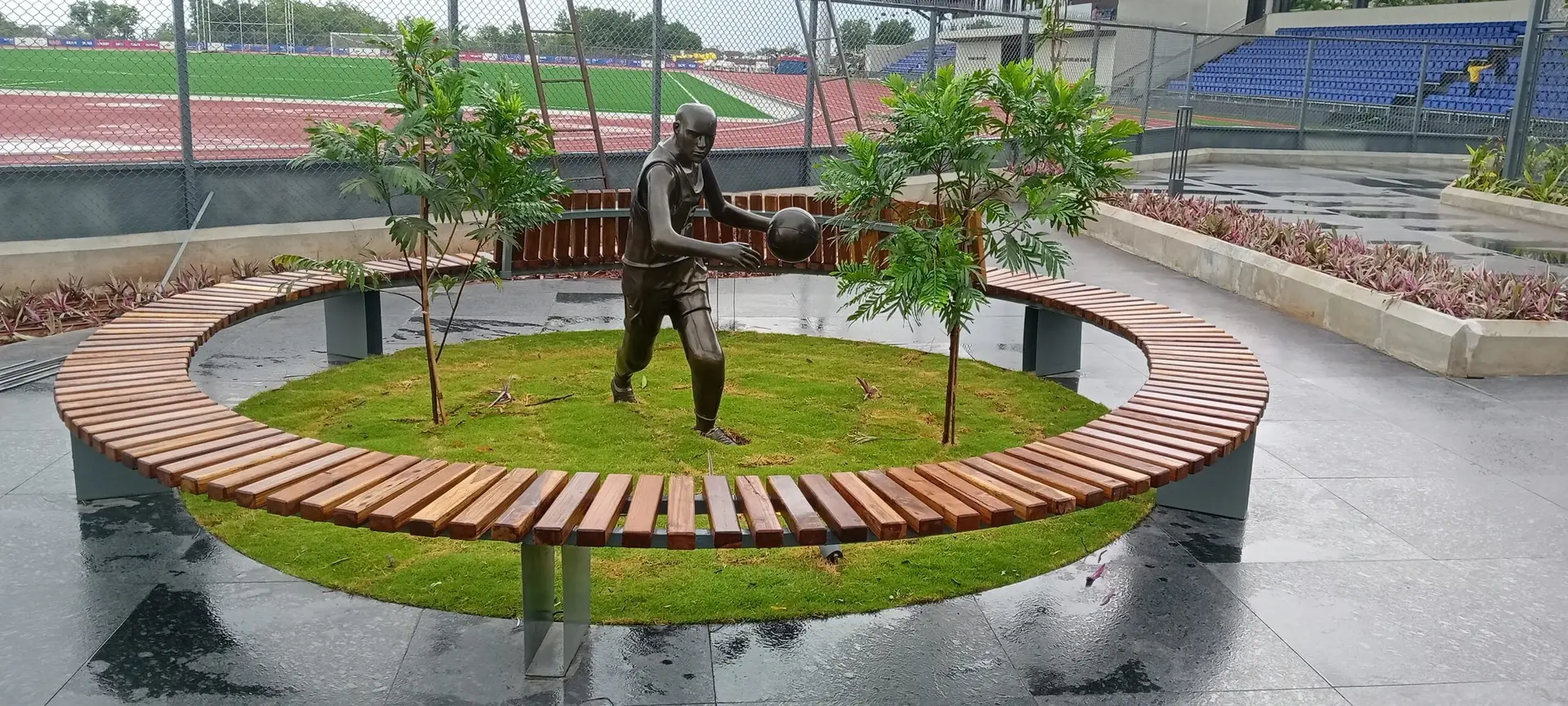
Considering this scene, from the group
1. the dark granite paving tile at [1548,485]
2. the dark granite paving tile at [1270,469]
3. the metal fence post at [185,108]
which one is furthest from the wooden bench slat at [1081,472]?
the metal fence post at [185,108]

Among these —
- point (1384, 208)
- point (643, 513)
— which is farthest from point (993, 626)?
point (1384, 208)

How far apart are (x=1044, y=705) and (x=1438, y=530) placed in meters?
2.57

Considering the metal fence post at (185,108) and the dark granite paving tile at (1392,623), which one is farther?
the metal fence post at (185,108)

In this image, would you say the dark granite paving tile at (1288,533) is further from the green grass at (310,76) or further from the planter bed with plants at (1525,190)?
the planter bed with plants at (1525,190)

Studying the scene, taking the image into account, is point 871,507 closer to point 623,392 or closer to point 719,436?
point 719,436

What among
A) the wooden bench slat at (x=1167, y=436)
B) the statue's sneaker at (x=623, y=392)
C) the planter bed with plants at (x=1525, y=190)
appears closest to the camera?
the wooden bench slat at (x=1167, y=436)

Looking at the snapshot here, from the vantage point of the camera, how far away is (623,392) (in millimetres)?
6363

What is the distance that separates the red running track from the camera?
10398mm

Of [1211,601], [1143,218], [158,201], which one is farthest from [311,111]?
[1211,601]

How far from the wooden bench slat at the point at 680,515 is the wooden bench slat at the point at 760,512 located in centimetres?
17

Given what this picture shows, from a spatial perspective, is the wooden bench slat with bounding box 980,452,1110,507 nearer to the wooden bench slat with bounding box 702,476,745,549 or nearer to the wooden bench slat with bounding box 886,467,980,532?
the wooden bench slat with bounding box 886,467,980,532

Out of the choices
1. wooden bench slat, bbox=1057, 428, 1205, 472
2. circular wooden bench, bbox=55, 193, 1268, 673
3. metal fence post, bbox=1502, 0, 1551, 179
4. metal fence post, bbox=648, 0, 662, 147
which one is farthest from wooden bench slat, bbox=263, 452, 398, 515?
metal fence post, bbox=1502, 0, 1551, 179

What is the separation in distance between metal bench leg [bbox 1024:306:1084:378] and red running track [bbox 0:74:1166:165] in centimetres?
527

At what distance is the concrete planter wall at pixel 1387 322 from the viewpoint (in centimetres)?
752
